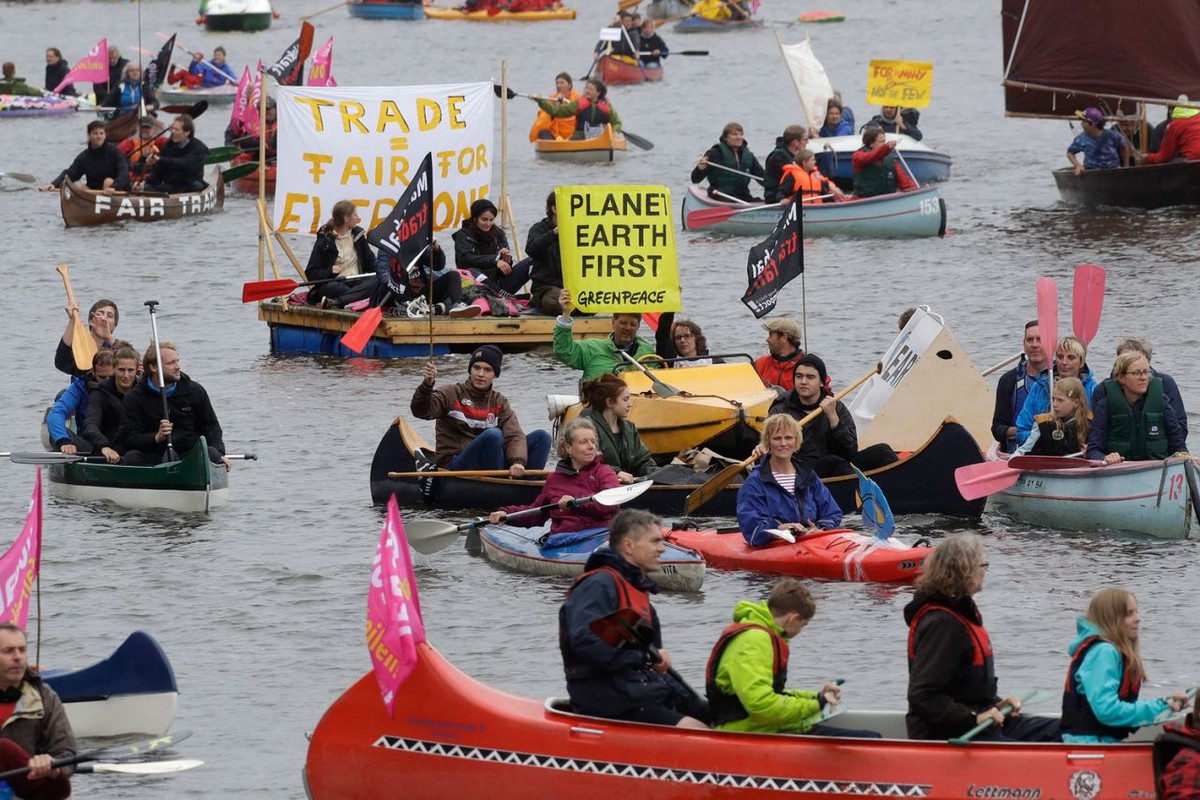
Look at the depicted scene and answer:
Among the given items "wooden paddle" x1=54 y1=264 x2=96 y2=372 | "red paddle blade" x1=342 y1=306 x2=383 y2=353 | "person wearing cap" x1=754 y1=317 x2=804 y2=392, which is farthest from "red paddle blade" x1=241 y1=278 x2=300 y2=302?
"person wearing cap" x1=754 y1=317 x2=804 y2=392

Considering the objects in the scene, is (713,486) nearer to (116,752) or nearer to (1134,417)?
(1134,417)

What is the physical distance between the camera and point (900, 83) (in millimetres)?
35438

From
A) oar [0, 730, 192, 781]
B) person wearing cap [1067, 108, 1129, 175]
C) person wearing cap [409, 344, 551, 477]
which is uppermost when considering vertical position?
person wearing cap [1067, 108, 1129, 175]

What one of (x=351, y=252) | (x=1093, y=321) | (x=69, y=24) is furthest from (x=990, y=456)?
(x=69, y=24)

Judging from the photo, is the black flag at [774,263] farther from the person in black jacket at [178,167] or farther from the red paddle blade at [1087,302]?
the person in black jacket at [178,167]

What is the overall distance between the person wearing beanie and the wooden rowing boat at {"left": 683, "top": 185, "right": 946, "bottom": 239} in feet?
48.9

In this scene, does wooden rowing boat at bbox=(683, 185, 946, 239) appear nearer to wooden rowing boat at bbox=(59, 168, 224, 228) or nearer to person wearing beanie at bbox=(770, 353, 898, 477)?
wooden rowing boat at bbox=(59, 168, 224, 228)

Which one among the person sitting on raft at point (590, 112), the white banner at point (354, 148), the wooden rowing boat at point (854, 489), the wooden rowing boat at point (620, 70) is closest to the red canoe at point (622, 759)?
the wooden rowing boat at point (854, 489)

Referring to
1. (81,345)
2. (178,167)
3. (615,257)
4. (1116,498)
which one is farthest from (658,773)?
(178,167)

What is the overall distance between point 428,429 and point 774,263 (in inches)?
154

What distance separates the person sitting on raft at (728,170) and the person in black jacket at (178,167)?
325 inches

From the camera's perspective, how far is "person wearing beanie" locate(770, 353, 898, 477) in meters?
15.2

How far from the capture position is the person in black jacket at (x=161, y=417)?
16453 mm

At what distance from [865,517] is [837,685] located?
5.12 meters
